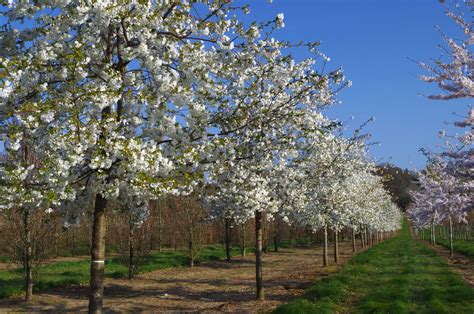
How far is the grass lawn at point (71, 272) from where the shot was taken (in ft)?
61.3

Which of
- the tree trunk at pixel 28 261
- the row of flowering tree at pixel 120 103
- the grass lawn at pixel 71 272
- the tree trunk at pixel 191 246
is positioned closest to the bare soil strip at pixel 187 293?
the tree trunk at pixel 28 261

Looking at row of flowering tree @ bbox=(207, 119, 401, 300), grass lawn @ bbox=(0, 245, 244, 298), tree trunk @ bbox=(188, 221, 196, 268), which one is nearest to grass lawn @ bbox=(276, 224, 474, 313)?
row of flowering tree @ bbox=(207, 119, 401, 300)

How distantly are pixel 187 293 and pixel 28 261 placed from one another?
18.6 ft

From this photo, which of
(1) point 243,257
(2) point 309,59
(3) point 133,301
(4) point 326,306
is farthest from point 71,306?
(1) point 243,257

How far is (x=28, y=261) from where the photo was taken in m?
16.7

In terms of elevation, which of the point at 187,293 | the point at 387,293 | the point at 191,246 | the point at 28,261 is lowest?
the point at 187,293

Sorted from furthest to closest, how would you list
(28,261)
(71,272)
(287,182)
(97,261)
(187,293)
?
(71,272), (187,293), (28,261), (287,182), (97,261)

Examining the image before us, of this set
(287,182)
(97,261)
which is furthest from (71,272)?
(97,261)

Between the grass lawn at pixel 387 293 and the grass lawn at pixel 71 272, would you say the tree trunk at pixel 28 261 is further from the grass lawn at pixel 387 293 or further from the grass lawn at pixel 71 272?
the grass lawn at pixel 387 293

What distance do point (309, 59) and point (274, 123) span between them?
6436 mm

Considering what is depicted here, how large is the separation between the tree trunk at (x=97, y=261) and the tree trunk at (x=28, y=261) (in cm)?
982

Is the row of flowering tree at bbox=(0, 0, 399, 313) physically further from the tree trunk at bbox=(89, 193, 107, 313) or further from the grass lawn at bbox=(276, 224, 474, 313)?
the grass lawn at bbox=(276, 224, 474, 313)

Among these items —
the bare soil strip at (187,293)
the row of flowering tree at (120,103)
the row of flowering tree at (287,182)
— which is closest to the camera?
the row of flowering tree at (120,103)

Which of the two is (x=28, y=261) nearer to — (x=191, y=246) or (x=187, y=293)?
(x=187, y=293)
